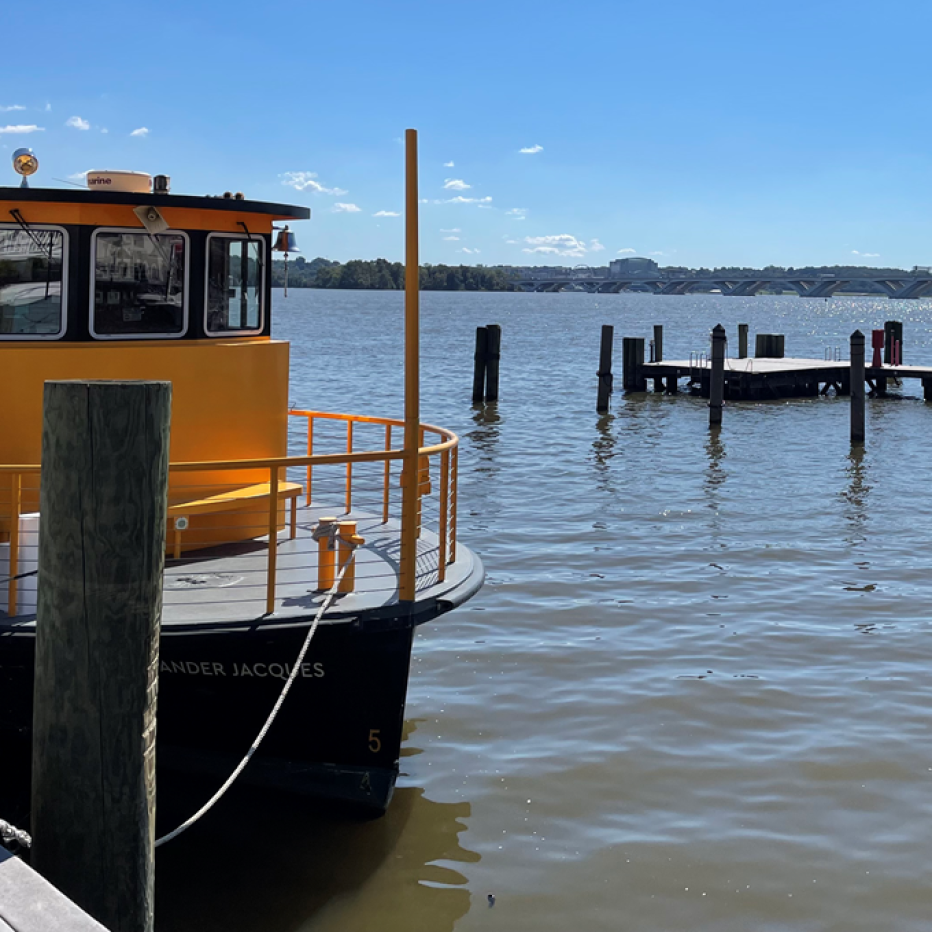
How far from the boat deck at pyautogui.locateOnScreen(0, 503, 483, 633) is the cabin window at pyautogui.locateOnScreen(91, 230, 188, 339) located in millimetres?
1612

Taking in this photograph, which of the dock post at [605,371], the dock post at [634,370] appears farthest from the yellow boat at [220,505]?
the dock post at [634,370]

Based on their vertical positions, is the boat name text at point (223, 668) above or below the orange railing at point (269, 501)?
below

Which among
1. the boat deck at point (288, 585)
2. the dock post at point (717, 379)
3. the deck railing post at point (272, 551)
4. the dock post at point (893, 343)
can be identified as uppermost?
the dock post at point (893, 343)

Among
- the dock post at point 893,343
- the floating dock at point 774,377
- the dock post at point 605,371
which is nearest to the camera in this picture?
the dock post at point 605,371

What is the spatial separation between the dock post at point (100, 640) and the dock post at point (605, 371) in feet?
89.6

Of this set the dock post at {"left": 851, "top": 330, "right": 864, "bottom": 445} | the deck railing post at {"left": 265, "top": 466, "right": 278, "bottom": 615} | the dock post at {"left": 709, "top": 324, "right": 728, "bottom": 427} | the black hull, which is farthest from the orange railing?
the dock post at {"left": 709, "top": 324, "right": 728, "bottom": 427}

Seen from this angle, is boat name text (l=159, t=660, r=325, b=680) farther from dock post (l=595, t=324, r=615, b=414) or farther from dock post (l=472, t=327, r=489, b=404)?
dock post (l=472, t=327, r=489, b=404)

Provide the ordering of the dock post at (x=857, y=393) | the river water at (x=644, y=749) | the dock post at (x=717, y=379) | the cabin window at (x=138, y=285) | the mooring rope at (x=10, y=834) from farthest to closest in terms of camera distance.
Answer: the dock post at (x=717, y=379), the dock post at (x=857, y=393), the cabin window at (x=138, y=285), the river water at (x=644, y=749), the mooring rope at (x=10, y=834)

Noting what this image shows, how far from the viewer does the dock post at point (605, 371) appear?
3186 cm

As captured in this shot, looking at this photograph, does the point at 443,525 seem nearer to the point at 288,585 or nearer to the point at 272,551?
the point at 288,585

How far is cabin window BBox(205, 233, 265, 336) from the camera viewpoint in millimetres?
8469

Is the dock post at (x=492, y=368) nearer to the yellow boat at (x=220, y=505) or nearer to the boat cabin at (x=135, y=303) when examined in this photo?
the yellow boat at (x=220, y=505)

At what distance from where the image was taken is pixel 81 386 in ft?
15.8

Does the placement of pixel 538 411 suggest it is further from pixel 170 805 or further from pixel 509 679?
pixel 170 805
